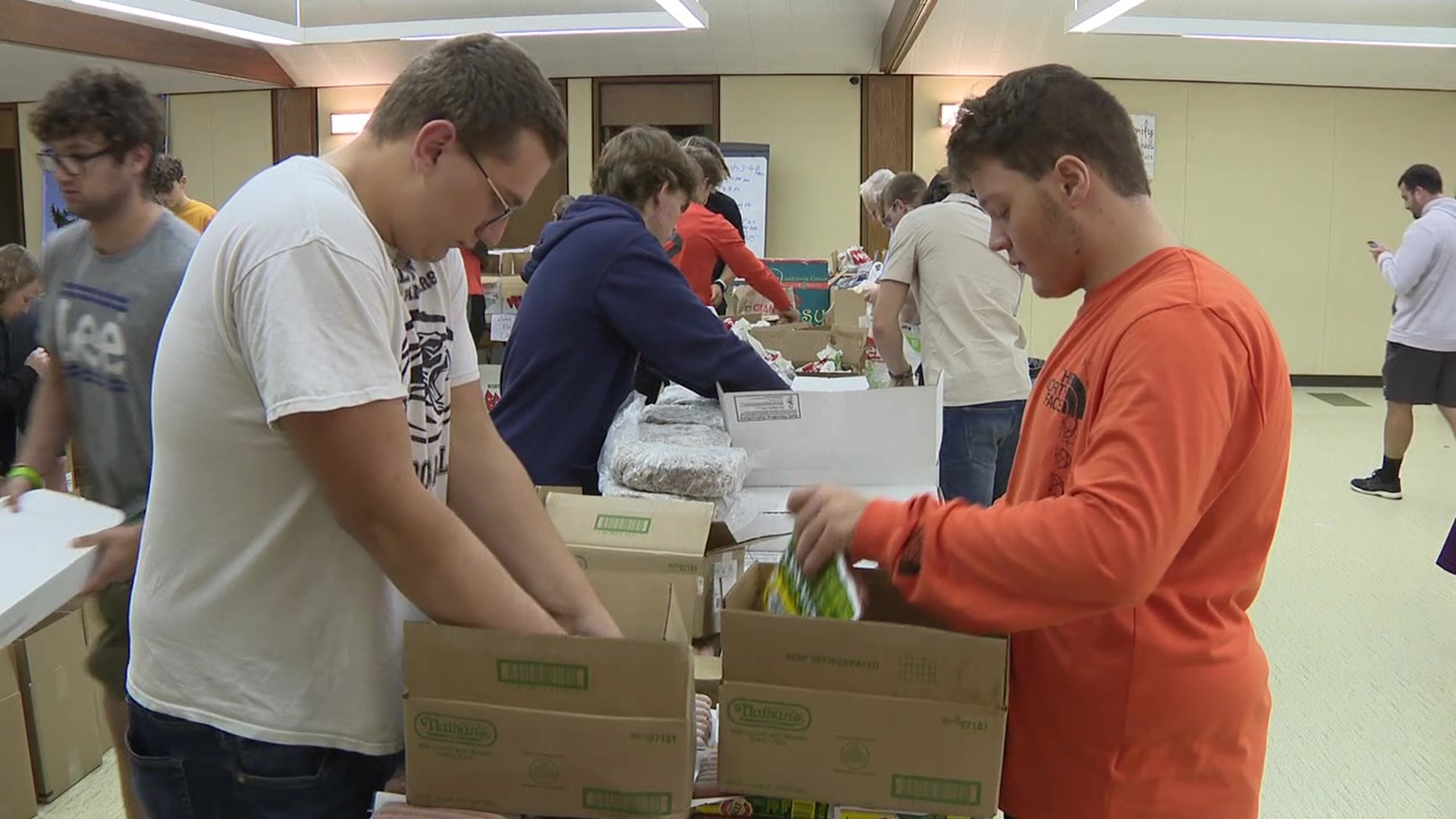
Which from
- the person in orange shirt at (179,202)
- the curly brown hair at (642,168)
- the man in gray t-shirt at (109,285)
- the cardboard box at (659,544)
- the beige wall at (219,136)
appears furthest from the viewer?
the beige wall at (219,136)

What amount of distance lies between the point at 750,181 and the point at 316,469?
28.4 ft

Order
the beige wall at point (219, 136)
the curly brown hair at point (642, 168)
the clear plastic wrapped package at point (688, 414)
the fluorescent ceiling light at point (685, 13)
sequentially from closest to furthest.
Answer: the clear plastic wrapped package at point (688, 414), the curly brown hair at point (642, 168), the fluorescent ceiling light at point (685, 13), the beige wall at point (219, 136)

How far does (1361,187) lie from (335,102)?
907 cm

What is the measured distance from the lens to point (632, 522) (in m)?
1.79

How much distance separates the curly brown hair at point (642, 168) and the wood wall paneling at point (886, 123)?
7.06 metres

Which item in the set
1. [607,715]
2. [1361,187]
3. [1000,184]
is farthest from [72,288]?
[1361,187]

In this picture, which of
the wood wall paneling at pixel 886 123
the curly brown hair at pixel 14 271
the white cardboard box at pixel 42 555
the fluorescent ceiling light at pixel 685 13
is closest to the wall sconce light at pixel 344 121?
the fluorescent ceiling light at pixel 685 13

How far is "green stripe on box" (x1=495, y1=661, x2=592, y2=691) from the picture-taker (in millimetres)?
1139

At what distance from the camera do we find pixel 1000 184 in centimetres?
118

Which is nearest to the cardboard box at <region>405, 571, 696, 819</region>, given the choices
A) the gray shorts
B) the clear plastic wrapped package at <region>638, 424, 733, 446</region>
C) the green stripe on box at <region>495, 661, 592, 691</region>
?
the green stripe on box at <region>495, 661, 592, 691</region>

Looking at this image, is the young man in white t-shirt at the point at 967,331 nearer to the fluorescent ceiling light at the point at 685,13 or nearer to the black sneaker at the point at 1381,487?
the black sneaker at the point at 1381,487

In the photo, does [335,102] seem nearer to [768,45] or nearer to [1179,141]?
[768,45]

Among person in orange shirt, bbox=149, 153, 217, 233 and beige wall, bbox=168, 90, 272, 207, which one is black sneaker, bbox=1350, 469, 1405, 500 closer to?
person in orange shirt, bbox=149, 153, 217, 233

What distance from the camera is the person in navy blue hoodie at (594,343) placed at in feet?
7.19
